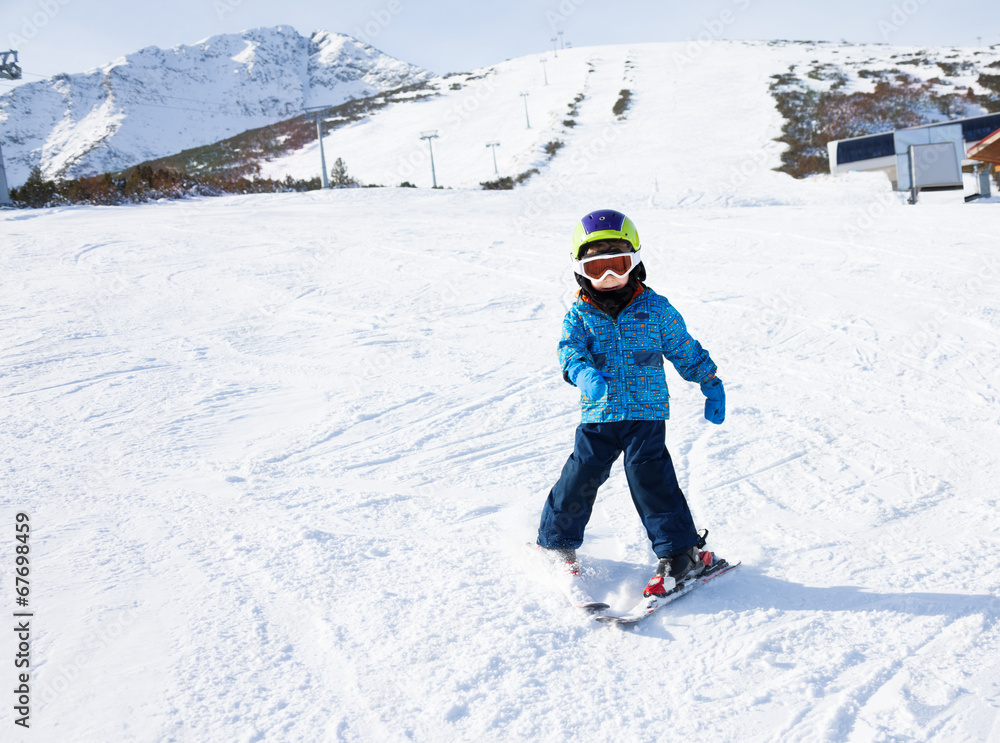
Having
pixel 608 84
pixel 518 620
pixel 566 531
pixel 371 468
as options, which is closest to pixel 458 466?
pixel 371 468

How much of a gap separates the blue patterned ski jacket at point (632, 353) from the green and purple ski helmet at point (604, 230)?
0.22 meters

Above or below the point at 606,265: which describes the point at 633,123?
above

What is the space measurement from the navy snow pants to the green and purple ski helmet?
69cm

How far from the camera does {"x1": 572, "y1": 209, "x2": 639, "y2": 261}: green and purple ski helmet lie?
2.41 metres

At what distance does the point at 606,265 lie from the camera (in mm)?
2434

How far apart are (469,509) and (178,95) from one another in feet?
484

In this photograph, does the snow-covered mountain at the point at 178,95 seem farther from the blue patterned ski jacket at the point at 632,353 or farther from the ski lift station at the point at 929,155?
the blue patterned ski jacket at the point at 632,353

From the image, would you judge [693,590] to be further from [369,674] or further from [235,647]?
[235,647]

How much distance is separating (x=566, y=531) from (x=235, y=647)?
1279 millimetres

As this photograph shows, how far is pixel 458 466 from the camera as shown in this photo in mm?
3750

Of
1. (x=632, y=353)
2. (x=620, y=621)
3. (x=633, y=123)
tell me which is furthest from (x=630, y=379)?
(x=633, y=123)

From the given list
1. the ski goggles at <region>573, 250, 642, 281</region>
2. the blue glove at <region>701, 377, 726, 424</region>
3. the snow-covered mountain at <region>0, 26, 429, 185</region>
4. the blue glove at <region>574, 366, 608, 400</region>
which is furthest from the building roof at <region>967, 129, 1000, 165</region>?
the snow-covered mountain at <region>0, 26, 429, 185</region>

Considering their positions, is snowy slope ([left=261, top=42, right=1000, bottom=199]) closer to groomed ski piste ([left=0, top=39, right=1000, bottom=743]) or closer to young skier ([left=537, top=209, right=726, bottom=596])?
groomed ski piste ([left=0, top=39, right=1000, bottom=743])

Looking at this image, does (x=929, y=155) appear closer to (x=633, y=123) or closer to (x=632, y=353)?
(x=633, y=123)
